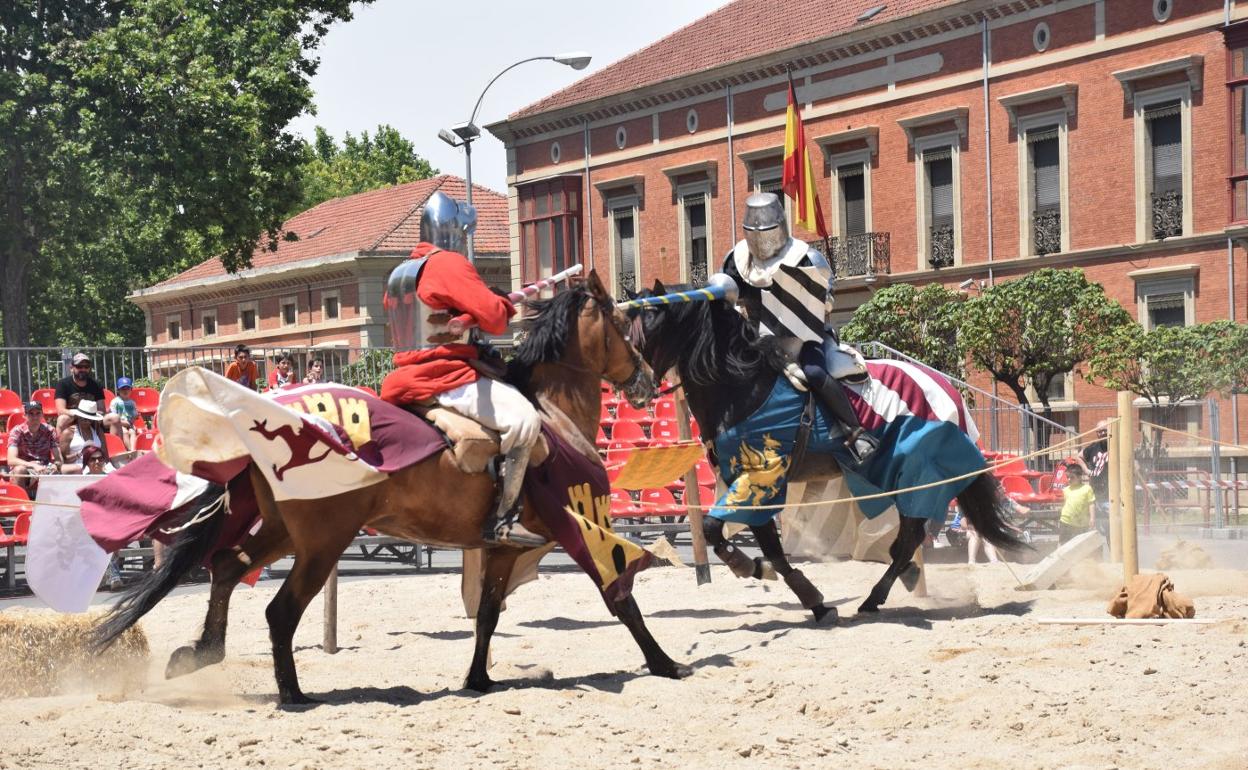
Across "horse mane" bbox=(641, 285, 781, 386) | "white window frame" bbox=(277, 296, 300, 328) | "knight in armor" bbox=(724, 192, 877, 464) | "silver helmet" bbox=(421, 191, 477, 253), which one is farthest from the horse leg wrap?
"white window frame" bbox=(277, 296, 300, 328)

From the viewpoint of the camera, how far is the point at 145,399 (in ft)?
53.9

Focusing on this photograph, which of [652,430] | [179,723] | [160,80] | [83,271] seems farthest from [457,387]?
[83,271]

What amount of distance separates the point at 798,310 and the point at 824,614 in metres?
1.94

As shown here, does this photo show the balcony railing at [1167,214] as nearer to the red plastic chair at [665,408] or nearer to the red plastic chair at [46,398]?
the red plastic chair at [665,408]

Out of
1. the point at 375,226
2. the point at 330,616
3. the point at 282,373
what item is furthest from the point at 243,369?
the point at 375,226

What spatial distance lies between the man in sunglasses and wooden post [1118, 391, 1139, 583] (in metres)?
9.28

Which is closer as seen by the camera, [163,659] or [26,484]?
[163,659]

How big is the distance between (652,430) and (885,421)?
27.1ft

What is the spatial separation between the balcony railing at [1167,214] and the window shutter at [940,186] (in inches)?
201

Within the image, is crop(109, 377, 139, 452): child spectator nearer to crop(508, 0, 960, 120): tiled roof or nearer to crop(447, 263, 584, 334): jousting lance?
crop(447, 263, 584, 334): jousting lance

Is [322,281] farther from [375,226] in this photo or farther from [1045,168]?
[1045,168]

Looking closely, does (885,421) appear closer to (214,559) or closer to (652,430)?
(214,559)

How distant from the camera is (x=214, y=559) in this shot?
7434 mm

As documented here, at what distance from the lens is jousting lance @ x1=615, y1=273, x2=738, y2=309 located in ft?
30.0
